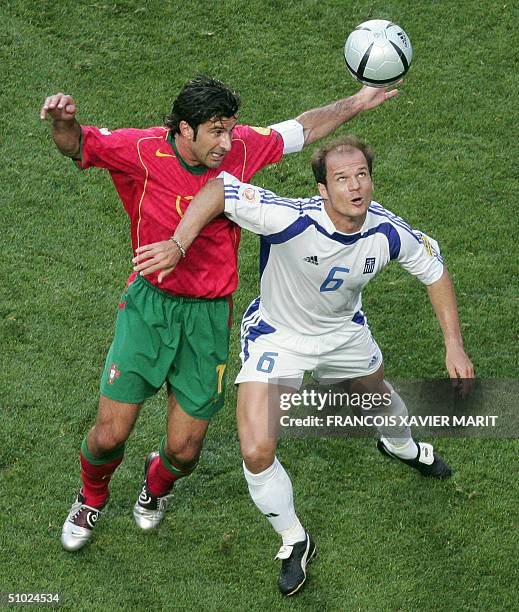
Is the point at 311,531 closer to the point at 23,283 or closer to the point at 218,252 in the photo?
the point at 218,252

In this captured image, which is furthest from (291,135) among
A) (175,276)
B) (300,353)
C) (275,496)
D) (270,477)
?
(275,496)

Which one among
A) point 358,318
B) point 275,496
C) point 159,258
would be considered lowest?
point 275,496

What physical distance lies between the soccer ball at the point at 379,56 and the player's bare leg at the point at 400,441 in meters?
1.88

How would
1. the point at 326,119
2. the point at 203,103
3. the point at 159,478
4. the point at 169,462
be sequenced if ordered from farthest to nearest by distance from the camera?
the point at 326,119
the point at 159,478
the point at 169,462
the point at 203,103

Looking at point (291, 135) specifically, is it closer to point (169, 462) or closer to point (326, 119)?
point (326, 119)

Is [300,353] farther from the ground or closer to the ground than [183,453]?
farther from the ground

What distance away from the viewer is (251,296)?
9.58 m

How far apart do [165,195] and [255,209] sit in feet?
1.71

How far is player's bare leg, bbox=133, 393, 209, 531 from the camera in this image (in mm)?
7168

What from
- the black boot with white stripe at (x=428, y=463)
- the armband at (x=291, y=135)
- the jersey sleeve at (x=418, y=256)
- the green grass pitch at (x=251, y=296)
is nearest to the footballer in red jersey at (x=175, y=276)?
the armband at (x=291, y=135)

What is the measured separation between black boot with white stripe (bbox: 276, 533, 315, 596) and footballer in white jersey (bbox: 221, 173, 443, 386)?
96 centimetres

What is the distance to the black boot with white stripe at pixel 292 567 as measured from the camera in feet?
23.5

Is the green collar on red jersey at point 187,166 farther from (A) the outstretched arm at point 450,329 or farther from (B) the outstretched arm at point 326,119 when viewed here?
(A) the outstretched arm at point 450,329

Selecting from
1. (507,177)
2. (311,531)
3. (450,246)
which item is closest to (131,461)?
(311,531)
